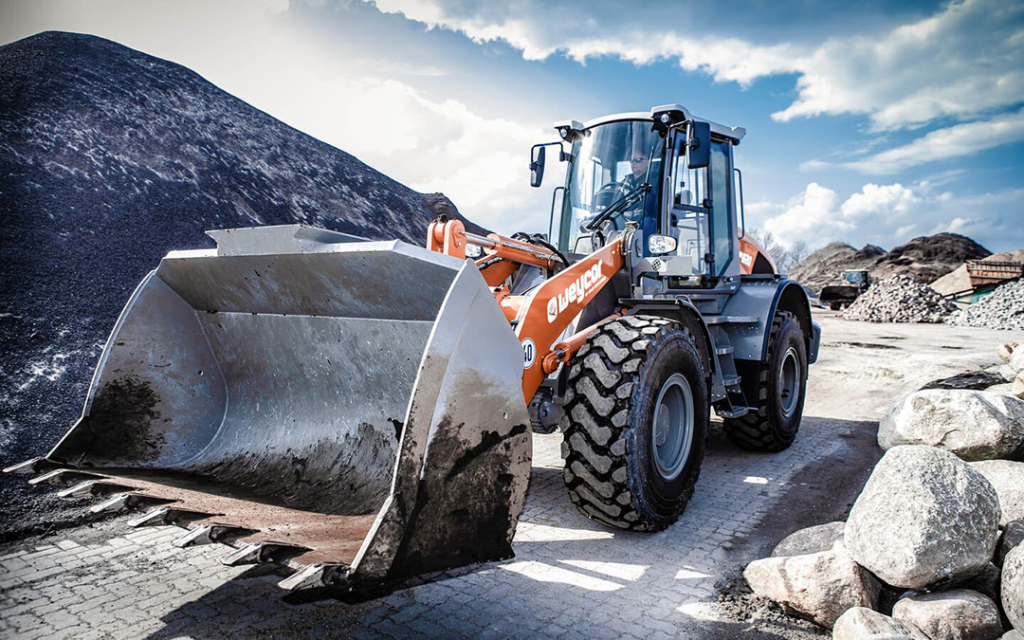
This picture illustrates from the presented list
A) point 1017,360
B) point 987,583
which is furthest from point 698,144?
point 1017,360

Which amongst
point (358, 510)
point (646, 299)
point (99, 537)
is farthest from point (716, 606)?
point (99, 537)

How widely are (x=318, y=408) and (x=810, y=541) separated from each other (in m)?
2.59

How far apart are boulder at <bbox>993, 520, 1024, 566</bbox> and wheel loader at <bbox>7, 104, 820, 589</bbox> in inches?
60.8

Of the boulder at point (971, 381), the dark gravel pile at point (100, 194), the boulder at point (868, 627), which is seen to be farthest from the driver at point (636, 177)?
the boulder at point (971, 381)

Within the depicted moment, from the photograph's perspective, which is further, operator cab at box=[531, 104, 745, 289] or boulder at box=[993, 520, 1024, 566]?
operator cab at box=[531, 104, 745, 289]

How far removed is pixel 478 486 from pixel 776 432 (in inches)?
163

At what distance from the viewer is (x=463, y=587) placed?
3207 mm

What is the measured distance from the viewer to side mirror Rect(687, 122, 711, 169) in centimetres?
465

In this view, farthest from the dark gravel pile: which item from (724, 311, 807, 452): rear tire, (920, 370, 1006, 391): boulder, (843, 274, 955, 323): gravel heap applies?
(843, 274, 955, 323): gravel heap

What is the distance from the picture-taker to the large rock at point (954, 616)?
2635 mm

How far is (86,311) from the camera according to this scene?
653 cm

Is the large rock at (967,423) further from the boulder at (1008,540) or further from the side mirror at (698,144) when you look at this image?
the side mirror at (698,144)

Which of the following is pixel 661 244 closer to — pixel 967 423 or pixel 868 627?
pixel 967 423

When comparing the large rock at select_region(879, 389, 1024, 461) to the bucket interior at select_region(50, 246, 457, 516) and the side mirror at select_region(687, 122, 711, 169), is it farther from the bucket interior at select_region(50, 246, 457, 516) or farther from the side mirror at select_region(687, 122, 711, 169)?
the bucket interior at select_region(50, 246, 457, 516)
